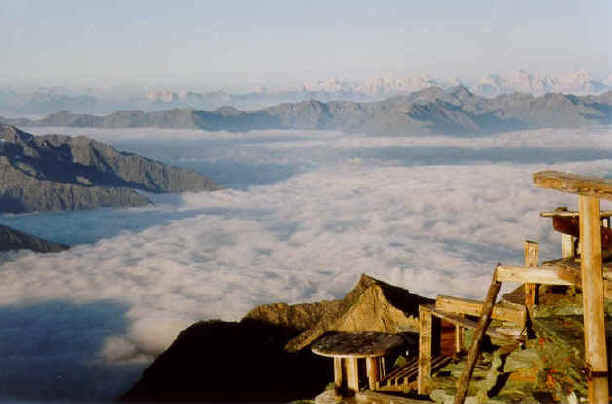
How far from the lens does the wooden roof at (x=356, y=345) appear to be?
1822 cm

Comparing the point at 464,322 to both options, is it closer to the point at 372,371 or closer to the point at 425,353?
the point at 425,353

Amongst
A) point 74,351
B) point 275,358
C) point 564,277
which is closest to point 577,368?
point 564,277

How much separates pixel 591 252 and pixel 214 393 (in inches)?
1399

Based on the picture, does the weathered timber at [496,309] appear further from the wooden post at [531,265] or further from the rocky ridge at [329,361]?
the wooden post at [531,265]

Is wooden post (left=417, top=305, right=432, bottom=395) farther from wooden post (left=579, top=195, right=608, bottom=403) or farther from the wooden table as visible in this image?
wooden post (left=579, top=195, right=608, bottom=403)

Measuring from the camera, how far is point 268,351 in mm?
43375

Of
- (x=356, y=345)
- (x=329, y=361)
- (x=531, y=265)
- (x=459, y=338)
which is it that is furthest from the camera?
(x=329, y=361)

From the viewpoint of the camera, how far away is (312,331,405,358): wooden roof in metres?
18.2

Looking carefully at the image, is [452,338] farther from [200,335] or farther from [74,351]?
[74,351]

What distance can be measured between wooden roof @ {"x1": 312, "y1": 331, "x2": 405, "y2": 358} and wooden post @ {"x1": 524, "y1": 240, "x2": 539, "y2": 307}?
4.25m

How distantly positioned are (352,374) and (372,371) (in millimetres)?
704

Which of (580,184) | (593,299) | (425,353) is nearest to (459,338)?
(425,353)

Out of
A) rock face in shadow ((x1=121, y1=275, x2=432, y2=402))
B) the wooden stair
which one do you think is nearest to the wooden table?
the wooden stair

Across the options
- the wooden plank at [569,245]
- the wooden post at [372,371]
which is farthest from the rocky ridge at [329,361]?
the wooden plank at [569,245]
